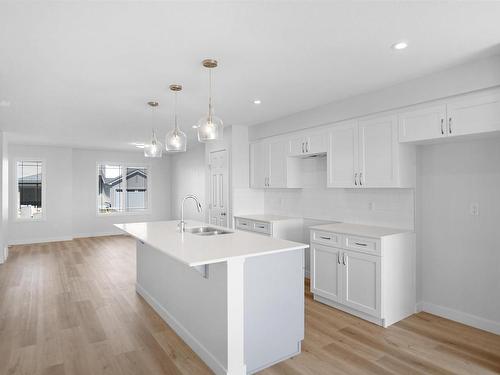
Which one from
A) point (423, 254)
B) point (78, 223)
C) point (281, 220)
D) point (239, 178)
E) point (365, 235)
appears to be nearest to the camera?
point (365, 235)

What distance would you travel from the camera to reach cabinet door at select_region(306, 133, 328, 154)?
4.11 metres

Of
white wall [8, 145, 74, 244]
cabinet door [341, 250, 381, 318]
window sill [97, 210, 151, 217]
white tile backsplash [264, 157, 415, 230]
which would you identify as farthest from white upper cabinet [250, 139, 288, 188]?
white wall [8, 145, 74, 244]

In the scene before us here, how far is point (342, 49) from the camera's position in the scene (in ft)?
8.07

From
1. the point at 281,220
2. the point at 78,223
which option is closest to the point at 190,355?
the point at 281,220

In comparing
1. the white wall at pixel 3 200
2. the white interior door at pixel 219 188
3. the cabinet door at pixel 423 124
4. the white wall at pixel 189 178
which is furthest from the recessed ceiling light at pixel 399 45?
the white wall at pixel 3 200

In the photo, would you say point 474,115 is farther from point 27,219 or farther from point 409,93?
point 27,219

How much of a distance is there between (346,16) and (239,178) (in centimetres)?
364

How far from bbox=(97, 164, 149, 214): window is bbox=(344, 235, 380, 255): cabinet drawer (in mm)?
7349

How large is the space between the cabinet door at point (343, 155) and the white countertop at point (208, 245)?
1491mm

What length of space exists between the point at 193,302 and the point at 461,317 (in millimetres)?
2704

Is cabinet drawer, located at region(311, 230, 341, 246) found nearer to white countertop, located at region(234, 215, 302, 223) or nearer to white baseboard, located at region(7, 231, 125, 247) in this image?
white countertop, located at region(234, 215, 302, 223)

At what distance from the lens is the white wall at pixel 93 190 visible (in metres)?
8.41

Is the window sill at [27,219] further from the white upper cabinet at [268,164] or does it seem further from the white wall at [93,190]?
the white upper cabinet at [268,164]

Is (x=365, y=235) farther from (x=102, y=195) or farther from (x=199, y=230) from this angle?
(x=102, y=195)
